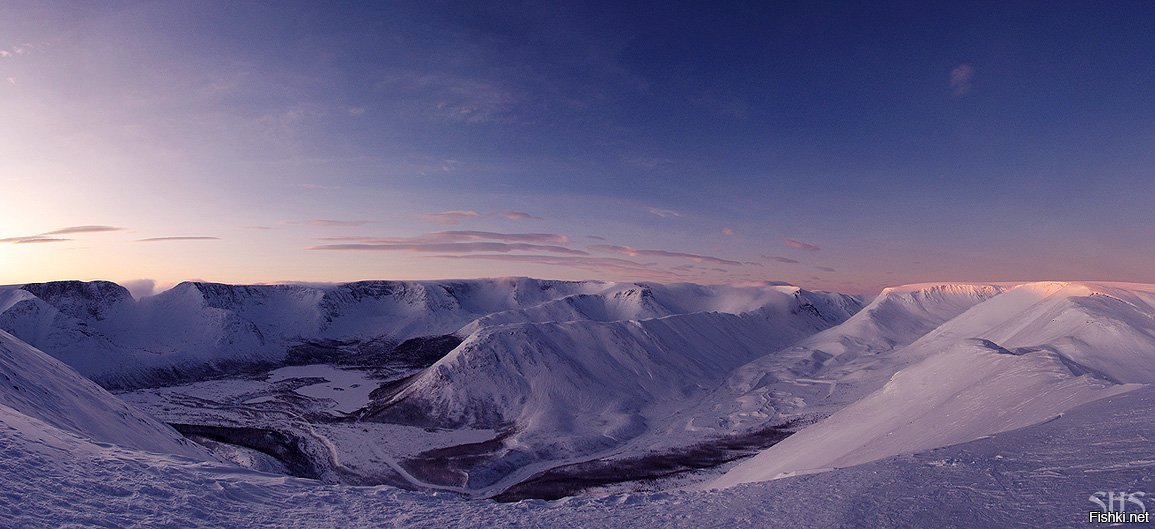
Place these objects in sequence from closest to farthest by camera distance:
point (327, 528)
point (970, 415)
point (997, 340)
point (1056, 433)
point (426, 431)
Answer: point (327, 528) → point (1056, 433) → point (970, 415) → point (426, 431) → point (997, 340)

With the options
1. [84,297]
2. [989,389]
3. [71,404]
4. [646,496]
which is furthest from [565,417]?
[84,297]

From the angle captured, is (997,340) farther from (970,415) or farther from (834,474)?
(834,474)

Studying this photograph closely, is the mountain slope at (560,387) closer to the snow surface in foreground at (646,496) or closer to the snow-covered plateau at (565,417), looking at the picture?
the snow-covered plateau at (565,417)

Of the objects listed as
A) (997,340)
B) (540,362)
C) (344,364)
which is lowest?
(344,364)

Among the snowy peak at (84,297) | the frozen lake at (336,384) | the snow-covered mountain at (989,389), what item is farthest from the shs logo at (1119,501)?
the snowy peak at (84,297)

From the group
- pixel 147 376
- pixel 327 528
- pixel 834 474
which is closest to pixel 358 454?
pixel 327 528

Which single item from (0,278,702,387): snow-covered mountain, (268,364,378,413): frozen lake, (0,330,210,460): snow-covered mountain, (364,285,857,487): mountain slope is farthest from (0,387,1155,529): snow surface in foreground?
(0,278,702,387): snow-covered mountain

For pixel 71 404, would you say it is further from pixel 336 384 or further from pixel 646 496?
pixel 336 384
